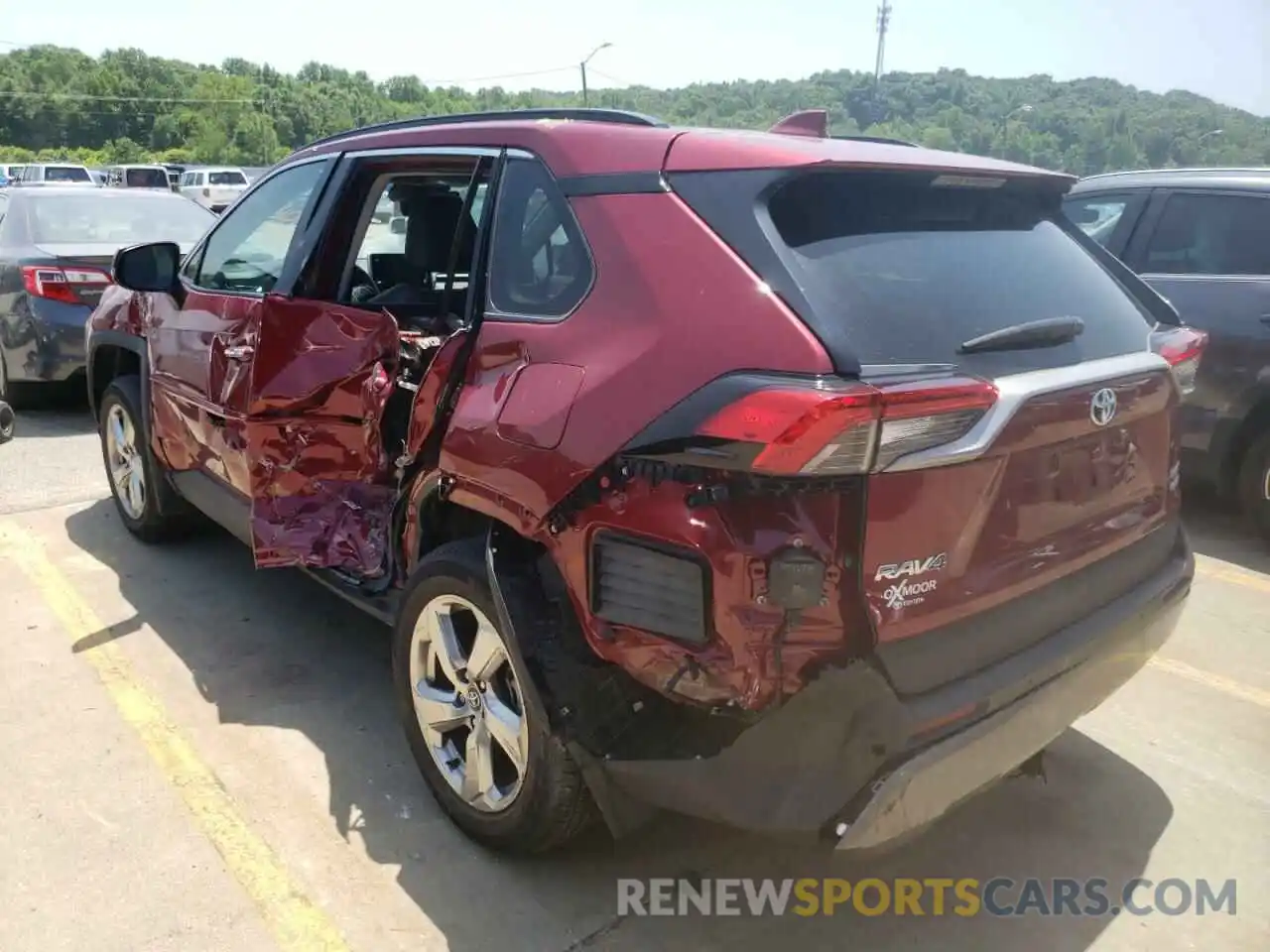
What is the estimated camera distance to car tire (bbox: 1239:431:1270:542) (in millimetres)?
5176

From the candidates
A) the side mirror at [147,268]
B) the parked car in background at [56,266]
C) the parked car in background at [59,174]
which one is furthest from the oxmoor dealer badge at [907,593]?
the parked car in background at [59,174]

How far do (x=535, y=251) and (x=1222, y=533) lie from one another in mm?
4579

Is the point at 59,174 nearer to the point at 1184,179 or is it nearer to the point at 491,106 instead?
the point at 491,106

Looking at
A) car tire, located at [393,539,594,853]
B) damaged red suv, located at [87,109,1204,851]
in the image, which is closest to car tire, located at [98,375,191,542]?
damaged red suv, located at [87,109,1204,851]

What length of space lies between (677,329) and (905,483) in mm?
557

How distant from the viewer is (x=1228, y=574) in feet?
16.0

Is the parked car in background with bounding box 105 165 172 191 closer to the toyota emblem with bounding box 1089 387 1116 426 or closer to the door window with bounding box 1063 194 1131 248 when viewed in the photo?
the door window with bounding box 1063 194 1131 248

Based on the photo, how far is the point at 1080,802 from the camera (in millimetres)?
3002

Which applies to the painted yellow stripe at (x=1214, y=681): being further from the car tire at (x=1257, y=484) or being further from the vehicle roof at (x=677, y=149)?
the vehicle roof at (x=677, y=149)

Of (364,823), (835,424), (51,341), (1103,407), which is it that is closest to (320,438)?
(364,823)

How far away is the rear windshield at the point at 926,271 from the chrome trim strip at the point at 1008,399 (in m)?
0.04

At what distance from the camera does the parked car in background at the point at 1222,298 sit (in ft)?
16.9

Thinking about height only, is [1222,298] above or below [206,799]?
above

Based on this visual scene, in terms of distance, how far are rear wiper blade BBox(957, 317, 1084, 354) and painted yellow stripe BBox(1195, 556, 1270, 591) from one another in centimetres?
289
